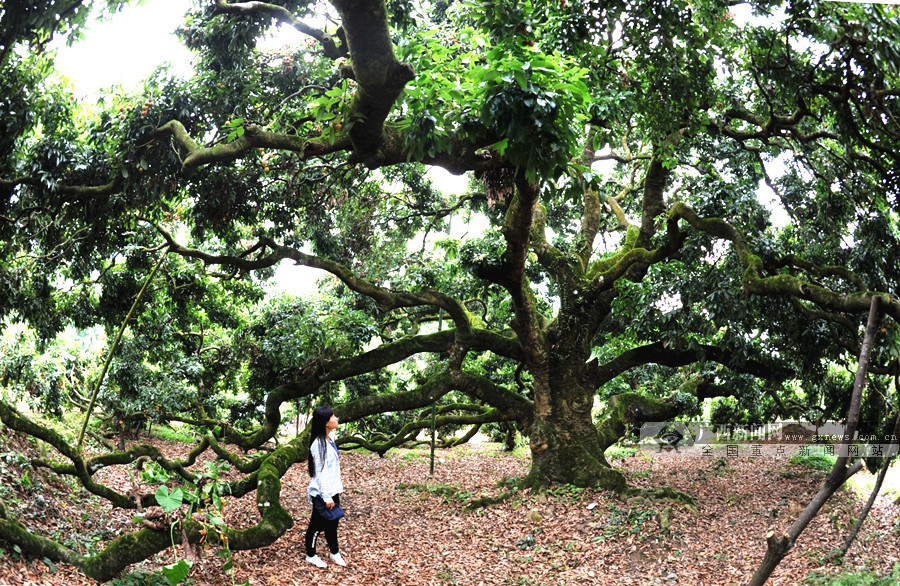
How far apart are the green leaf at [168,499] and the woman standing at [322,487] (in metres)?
1.73

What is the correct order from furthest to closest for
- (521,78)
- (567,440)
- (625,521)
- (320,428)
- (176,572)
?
(567,440)
(625,521)
(320,428)
(176,572)
(521,78)

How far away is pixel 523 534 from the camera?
7.26 metres

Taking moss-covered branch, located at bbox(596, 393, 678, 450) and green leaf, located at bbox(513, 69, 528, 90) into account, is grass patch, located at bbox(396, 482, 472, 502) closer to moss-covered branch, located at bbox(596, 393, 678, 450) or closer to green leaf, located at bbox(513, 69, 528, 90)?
moss-covered branch, located at bbox(596, 393, 678, 450)

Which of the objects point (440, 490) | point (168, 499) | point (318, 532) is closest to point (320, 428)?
point (318, 532)

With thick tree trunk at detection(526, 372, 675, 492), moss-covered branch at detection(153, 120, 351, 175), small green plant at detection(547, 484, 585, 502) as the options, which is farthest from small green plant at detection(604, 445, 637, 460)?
moss-covered branch at detection(153, 120, 351, 175)

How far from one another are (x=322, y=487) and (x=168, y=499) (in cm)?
186

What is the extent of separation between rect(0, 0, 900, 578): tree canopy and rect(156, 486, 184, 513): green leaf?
462mm

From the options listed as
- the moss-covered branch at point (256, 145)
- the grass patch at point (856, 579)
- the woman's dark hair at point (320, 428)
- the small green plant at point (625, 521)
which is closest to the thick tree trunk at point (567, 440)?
the small green plant at point (625, 521)

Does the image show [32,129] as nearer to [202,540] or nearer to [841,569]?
[202,540]

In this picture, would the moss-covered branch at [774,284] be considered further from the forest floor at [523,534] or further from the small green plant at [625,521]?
the small green plant at [625,521]

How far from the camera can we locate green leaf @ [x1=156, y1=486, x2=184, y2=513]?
438 cm

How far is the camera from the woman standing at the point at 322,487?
6.03 metres

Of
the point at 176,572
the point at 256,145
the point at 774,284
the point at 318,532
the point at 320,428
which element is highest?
the point at 256,145

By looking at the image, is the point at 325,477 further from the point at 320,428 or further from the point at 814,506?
the point at 814,506
